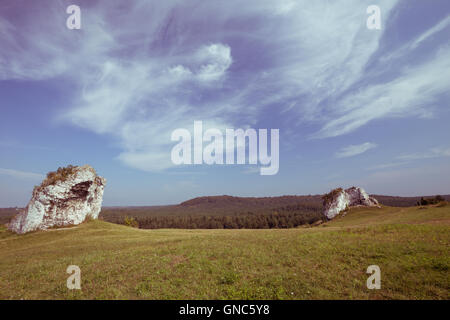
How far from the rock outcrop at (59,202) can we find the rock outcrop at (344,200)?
60.9m

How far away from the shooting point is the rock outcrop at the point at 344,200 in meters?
58.9

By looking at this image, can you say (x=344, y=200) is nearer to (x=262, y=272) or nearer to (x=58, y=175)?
(x=262, y=272)

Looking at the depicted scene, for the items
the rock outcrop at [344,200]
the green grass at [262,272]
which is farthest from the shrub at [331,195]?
the green grass at [262,272]

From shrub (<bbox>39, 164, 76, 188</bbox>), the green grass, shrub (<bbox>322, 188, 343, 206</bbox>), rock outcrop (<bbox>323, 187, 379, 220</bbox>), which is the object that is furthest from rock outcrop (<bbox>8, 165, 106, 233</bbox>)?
shrub (<bbox>322, 188, 343, 206</bbox>)

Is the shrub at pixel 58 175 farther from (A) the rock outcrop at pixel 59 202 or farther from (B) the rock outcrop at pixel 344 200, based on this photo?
(B) the rock outcrop at pixel 344 200

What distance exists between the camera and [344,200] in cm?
6112

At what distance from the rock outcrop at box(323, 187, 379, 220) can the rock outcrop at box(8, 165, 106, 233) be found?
60.9m

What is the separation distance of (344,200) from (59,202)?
6929cm

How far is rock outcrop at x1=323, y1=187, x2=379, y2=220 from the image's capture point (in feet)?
193

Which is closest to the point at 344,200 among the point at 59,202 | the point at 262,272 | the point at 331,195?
the point at 331,195

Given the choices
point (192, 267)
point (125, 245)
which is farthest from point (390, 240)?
point (125, 245)

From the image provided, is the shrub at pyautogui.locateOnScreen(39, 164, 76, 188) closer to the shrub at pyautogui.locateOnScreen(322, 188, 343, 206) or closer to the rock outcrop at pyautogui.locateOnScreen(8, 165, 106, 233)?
the rock outcrop at pyautogui.locateOnScreen(8, 165, 106, 233)
